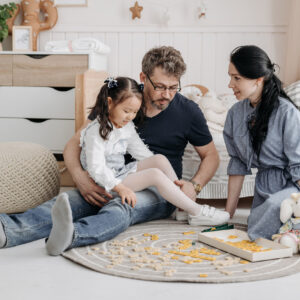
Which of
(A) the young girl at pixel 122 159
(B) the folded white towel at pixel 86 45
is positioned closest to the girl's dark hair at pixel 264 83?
(A) the young girl at pixel 122 159

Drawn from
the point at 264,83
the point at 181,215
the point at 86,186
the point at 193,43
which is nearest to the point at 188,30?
the point at 193,43

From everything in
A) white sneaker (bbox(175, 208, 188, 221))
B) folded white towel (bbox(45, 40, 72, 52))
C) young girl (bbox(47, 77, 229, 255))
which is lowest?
white sneaker (bbox(175, 208, 188, 221))

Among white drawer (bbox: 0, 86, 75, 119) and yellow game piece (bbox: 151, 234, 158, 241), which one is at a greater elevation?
white drawer (bbox: 0, 86, 75, 119)

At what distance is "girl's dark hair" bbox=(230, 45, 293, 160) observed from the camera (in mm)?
1830

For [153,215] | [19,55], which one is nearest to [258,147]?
[153,215]

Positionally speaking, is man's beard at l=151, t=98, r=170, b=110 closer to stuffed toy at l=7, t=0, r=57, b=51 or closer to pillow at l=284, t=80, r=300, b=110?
pillow at l=284, t=80, r=300, b=110

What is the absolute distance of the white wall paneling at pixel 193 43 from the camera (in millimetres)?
3430

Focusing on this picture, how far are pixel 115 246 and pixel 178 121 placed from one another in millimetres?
694

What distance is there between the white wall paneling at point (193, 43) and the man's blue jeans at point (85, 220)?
1787 millimetres

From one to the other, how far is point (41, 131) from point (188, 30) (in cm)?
130

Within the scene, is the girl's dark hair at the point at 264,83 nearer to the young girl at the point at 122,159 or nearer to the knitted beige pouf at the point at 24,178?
the young girl at the point at 122,159

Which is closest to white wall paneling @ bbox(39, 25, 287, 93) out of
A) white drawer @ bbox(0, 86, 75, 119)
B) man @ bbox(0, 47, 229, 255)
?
white drawer @ bbox(0, 86, 75, 119)

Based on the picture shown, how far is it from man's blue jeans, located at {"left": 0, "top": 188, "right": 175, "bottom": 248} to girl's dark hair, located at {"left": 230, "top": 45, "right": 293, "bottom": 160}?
50cm

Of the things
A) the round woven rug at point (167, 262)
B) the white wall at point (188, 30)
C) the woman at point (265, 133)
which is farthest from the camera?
the white wall at point (188, 30)
